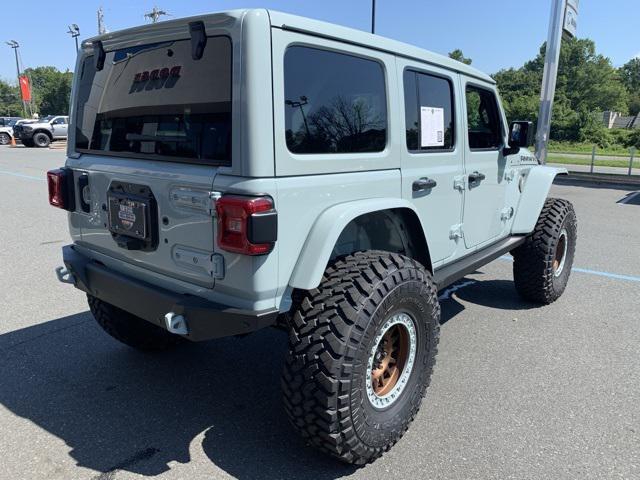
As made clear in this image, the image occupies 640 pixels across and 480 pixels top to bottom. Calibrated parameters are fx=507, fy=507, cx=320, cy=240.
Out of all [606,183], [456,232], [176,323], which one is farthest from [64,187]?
[606,183]

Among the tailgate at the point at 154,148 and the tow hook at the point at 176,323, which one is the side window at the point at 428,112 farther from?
the tow hook at the point at 176,323

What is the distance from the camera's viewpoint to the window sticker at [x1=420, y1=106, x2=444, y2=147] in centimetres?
315

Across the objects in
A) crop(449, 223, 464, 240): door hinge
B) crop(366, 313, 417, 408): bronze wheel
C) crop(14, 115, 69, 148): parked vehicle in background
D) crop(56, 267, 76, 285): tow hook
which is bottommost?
crop(366, 313, 417, 408): bronze wheel

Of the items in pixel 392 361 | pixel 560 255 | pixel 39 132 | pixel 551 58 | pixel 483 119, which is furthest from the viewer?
pixel 39 132

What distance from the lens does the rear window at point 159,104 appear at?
2.29 meters

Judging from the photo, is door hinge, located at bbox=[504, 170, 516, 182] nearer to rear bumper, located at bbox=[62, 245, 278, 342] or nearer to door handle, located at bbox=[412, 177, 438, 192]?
door handle, located at bbox=[412, 177, 438, 192]

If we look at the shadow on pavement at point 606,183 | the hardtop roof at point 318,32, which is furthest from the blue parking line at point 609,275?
the shadow on pavement at point 606,183

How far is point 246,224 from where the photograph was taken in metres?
2.11

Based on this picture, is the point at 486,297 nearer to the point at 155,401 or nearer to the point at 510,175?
the point at 510,175

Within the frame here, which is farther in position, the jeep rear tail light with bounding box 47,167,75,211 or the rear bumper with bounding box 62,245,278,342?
the jeep rear tail light with bounding box 47,167,75,211

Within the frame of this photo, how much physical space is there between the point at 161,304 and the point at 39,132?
31.7 m

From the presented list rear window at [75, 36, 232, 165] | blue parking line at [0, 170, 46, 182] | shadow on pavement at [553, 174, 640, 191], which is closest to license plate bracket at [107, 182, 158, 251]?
rear window at [75, 36, 232, 165]

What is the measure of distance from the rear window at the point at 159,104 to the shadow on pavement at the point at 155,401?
4.95ft

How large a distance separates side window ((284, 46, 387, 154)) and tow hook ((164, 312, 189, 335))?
36.8 inches
